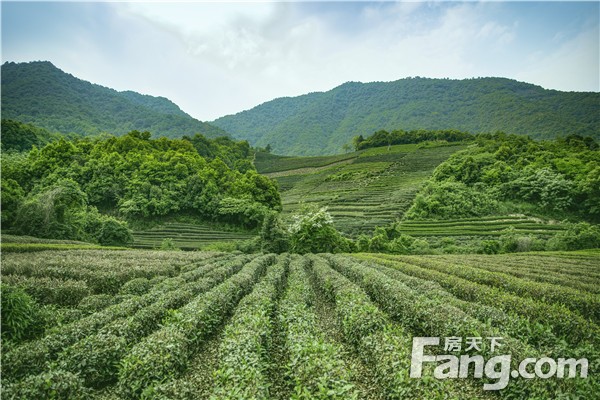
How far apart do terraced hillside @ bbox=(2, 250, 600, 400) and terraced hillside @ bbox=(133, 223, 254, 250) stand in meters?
32.5

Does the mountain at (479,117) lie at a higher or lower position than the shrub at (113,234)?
higher

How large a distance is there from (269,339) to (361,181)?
77.0 metres

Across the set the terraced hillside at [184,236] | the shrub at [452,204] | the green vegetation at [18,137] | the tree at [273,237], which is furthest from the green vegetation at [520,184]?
the green vegetation at [18,137]

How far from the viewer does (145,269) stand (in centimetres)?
1858

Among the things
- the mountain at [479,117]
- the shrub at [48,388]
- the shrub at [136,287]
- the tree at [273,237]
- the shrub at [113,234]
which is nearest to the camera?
the shrub at [48,388]

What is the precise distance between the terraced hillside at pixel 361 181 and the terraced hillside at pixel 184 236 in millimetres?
20198

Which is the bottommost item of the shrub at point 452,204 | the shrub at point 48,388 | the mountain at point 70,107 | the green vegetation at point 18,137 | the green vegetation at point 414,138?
the shrub at point 48,388

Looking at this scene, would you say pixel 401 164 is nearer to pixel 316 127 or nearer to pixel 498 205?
pixel 498 205

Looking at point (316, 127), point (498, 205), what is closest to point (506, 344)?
point (498, 205)

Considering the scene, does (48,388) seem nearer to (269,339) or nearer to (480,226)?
(269,339)

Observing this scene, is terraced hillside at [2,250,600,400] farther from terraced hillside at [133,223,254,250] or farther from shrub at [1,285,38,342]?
terraced hillside at [133,223,254,250]

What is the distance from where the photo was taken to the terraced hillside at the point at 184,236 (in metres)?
46.9

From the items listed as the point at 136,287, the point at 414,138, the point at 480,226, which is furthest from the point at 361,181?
the point at 136,287

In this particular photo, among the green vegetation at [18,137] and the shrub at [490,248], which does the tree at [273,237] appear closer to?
the shrub at [490,248]
